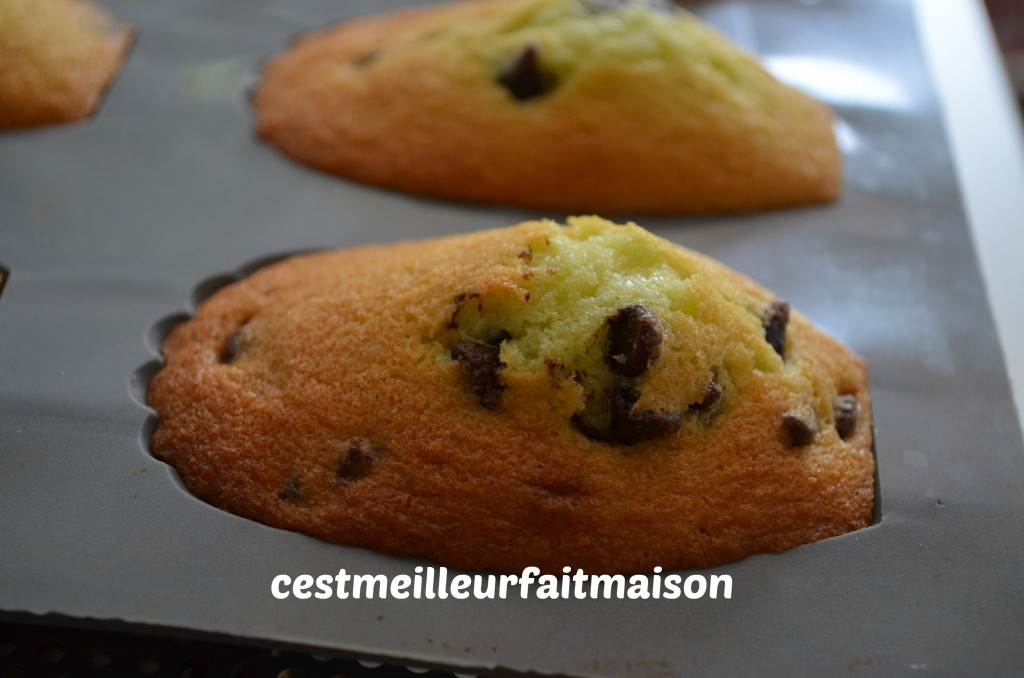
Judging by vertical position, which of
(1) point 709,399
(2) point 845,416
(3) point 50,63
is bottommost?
(2) point 845,416

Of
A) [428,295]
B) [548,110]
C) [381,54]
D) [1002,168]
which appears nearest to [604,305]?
[428,295]

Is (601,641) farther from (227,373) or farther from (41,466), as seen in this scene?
(41,466)

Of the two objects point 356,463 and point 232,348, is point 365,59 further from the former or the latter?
point 356,463

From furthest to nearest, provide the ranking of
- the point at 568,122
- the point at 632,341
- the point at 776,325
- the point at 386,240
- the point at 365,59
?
1. the point at 365,59
2. the point at 568,122
3. the point at 386,240
4. the point at 776,325
5. the point at 632,341

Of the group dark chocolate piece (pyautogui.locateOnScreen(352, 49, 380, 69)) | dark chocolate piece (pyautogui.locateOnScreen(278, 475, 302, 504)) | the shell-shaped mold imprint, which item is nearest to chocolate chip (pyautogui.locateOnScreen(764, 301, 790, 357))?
dark chocolate piece (pyautogui.locateOnScreen(278, 475, 302, 504))

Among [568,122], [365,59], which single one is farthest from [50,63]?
[568,122]

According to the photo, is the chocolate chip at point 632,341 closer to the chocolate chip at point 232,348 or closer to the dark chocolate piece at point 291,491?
the dark chocolate piece at point 291,491
